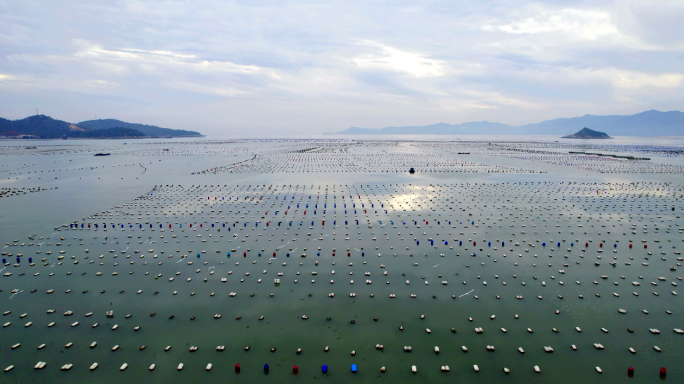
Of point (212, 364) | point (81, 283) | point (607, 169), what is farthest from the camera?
point (607, 169)

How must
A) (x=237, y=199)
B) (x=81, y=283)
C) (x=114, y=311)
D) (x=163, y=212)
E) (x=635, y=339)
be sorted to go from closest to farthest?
(x=635, y=339) < (x=114, y=311) < (x=81, y=283) < (x=163, y=212) < (x=237, y=199)

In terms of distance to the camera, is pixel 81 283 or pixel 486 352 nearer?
pixel 486 352

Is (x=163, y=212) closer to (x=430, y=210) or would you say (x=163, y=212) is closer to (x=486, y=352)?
(x=430, y=210)

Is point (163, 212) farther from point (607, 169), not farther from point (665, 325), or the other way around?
point (607, 169)

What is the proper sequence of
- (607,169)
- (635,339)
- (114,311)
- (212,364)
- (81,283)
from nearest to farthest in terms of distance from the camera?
(212,364), (635,339), (114,311), (81,283), (607,169)

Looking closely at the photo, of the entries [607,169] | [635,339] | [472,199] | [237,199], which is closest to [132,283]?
[237,199]

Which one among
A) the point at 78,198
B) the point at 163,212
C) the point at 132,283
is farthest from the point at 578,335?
the point at 78,198
